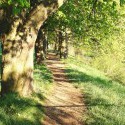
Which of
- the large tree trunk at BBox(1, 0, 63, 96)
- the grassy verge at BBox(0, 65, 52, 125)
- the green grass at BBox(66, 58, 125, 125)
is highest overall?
the large tree trunk at BBox(1, 0, 63, 96)

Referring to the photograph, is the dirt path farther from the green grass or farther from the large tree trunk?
the large tree trunk

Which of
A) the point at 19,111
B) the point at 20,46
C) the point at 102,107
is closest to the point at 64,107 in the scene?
the point at 102,107

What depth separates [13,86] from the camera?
41.3ft

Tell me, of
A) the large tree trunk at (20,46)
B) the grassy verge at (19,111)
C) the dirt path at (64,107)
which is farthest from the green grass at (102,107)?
the large tree trunk at (20,46)

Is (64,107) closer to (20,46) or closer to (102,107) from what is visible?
(102,107)

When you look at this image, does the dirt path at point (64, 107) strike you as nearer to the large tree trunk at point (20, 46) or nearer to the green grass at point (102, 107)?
the green grass at point (102, 107)

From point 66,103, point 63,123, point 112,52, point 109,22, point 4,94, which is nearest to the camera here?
point 63,123

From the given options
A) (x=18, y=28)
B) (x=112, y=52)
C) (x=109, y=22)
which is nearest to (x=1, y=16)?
(x=18, y=28)

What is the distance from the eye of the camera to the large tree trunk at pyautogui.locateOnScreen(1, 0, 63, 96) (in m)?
12.4

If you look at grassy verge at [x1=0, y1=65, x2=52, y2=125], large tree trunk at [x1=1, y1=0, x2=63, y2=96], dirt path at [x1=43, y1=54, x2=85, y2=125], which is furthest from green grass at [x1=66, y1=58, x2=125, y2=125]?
large tree trunk at [x1=1, y1=0, x2=63, y2=96]

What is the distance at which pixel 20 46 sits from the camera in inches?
498

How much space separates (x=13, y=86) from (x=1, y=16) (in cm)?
262

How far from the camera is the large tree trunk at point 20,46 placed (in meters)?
12.4

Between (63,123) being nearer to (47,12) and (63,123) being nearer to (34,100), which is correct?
(34,100)
